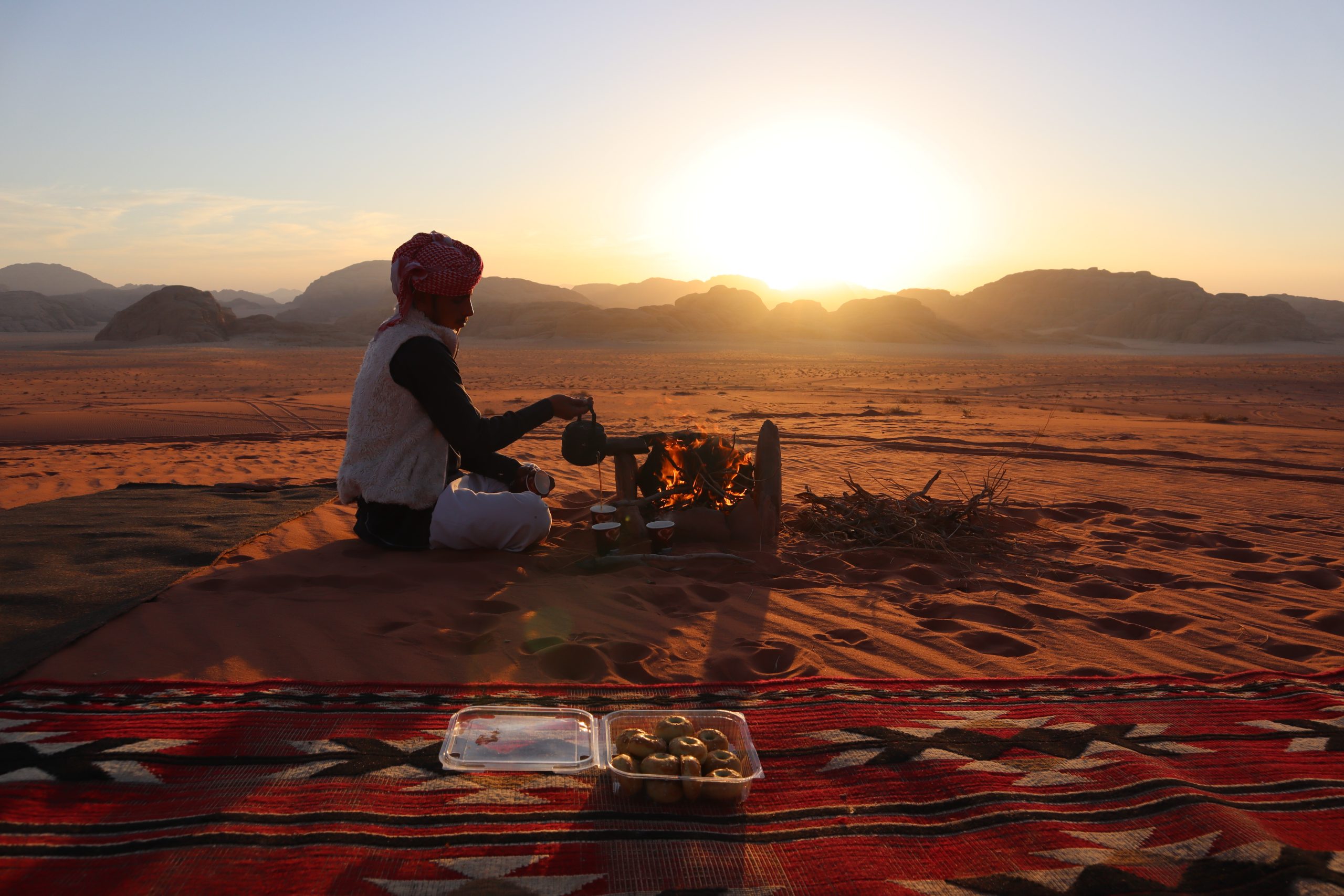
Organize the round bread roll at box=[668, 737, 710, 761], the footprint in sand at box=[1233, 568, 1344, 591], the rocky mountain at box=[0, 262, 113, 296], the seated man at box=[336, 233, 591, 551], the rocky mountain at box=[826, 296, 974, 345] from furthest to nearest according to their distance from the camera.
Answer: the rocky mountain at box=[0, 262, 113, 296]
the rocky mountain at box=[826, 296, 974, 345]
the footprint in sand at box=[1233, 568, 1344, 591]
the seated man at box=[336, 233, 591, 551]
the round bread roll at box=[668, 737, 710, 761]

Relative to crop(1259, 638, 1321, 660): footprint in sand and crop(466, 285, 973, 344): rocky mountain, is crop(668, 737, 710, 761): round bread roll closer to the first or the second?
crop(1259, 638, 1321, 660): footprint in sand

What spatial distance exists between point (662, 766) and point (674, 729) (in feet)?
0.63

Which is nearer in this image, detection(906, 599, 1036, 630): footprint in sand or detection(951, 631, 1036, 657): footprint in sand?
detection(951, 631, 1036, 657): footprint in sand

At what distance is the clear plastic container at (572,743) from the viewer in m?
1.98

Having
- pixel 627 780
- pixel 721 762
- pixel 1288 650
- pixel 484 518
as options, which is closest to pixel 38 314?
pixel 484 518

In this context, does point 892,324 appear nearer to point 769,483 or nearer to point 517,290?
point 769,483

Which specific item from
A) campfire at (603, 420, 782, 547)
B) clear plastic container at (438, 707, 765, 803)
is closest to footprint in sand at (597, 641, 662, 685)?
clear plastic container at (438, 707, 765, 803)

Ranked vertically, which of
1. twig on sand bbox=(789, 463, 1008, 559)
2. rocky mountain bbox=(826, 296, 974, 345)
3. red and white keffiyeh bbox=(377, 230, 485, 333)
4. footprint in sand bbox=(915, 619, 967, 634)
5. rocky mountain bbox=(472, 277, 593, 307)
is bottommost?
footprint in sand bbox=(915, 619, 967, 634)

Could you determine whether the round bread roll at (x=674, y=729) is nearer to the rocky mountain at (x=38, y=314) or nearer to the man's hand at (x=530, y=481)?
the man's hand at (x=530, y=481)

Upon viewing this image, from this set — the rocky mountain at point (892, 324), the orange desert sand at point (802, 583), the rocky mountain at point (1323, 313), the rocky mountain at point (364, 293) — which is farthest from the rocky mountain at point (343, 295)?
the rocky mountain at point (1323, 313)

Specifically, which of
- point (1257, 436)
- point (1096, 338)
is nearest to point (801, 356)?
point (1257, 436)

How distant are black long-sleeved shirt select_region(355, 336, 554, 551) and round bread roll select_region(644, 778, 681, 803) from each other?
6.46 ft

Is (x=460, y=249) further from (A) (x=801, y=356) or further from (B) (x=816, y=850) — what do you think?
(A) (x=801, y=356)

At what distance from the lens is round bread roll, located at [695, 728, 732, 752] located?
2.15 metres
